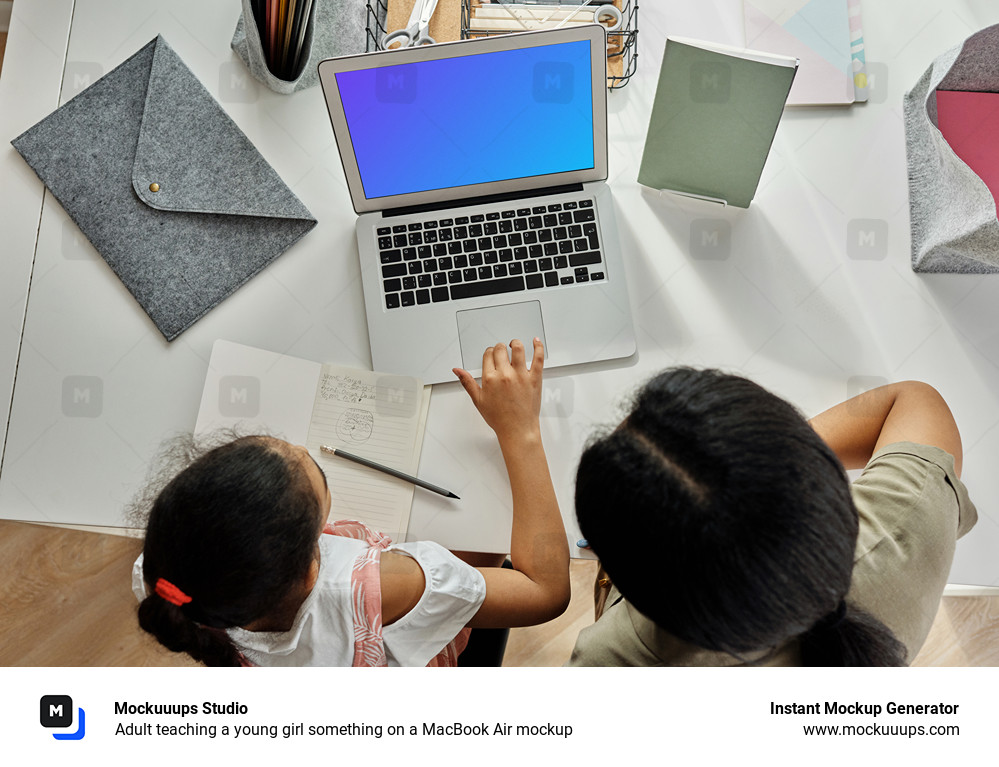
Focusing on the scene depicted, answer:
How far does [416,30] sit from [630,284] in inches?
14.6

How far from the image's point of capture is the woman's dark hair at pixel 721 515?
469 millimetres

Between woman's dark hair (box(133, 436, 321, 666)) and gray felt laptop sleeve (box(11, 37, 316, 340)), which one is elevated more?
gray felt laptop sleeve (box(11, 37, 316, 340))

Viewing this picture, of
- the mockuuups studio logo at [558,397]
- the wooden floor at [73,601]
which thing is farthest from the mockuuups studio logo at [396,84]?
the wooden floor at [73,601]

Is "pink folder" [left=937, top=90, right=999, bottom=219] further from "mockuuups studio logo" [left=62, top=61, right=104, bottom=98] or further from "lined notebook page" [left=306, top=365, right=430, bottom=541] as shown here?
"mockuuups studio logo" [left=62, top=61, right=104, bottom=98]

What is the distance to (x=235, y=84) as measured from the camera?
0.87 metres

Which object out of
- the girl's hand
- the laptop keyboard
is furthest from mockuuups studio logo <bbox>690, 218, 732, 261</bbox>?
the girl's hand

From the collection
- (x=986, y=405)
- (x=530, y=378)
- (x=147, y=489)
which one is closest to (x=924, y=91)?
(x=986, y=405)

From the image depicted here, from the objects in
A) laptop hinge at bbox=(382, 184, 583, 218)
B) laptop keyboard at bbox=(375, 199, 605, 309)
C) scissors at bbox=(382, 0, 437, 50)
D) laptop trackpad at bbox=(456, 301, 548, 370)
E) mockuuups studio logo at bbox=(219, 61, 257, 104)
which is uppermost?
scissors at bbox=(382, 0, 437, 50)

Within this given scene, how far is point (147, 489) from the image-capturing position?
2.60 feet

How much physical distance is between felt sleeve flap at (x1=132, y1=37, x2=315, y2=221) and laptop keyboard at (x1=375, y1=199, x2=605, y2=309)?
0.51ft

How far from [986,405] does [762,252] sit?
0.95 ft
